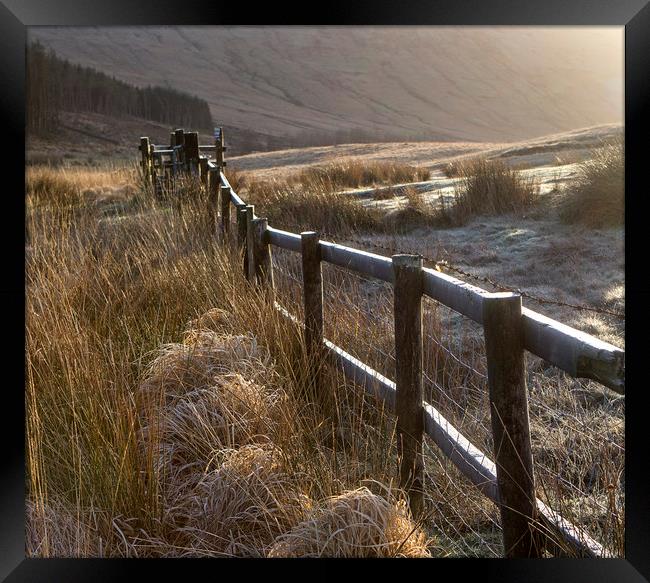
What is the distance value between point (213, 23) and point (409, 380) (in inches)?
57.7

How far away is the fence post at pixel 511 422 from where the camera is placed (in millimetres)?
2158

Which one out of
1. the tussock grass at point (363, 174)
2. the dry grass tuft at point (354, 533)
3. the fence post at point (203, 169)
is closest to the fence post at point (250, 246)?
the dry grass tuft at point (354, 533)

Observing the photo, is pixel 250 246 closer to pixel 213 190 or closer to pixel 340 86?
pixel 213 190

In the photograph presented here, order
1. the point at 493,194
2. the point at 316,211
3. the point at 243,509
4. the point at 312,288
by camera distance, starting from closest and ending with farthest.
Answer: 1. the point at 243,509
2. the point at 312,288
3. the point at 316,211
4. the point at 493,194

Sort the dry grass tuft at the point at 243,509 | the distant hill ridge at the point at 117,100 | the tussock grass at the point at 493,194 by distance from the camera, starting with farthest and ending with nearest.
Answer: the distant hill ridge at the point at 117,100 < the tussock grass at the point at 493,194 < the dry grass tuft at the point at 243,509

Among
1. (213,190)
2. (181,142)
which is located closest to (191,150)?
(181,142)

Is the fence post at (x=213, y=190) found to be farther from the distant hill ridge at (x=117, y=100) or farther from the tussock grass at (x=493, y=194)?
the distant hill ridge at (x=117, y=100)

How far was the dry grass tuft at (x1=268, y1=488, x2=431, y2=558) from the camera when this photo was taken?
2.27m

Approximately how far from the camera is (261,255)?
5.15 meters

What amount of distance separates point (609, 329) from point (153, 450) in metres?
4.52

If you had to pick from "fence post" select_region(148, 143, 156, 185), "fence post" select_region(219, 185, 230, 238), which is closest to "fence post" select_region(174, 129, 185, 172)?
"fence post" select_region(148, 143, 156, 185)

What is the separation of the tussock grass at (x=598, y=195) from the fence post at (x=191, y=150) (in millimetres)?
4781

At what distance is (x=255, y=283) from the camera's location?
16.1 feet

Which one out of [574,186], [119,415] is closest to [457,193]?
[574,186]
